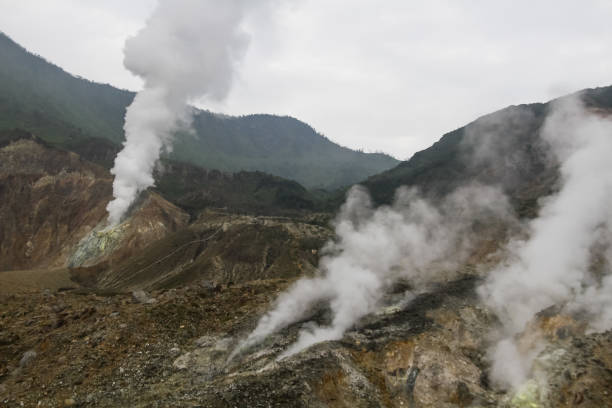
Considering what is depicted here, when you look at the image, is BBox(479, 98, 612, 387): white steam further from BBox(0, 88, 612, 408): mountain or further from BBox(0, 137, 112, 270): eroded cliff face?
BBox(0, 137, 112, 270): eroded cliff face

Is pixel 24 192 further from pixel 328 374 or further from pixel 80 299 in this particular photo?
pixel 328 374

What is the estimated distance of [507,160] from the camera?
48.0m

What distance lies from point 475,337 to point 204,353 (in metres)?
9.52

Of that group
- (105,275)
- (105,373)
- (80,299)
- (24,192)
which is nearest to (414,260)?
(105,373)

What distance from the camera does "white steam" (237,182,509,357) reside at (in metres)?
16.0

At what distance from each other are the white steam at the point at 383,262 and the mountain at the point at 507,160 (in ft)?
8.73

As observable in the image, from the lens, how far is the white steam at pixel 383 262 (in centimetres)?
1597

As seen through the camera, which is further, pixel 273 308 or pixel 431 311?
pixel 273 308

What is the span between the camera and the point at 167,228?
2267 inches

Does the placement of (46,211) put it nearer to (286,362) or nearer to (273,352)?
(273,352)

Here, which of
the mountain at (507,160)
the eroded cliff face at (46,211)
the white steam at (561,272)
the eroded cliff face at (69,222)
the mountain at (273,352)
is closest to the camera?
the mountain at (273,352)

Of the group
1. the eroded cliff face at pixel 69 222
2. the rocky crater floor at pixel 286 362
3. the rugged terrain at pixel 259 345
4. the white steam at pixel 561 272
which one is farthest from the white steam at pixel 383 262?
the eroded cliff face at pixel 69 222

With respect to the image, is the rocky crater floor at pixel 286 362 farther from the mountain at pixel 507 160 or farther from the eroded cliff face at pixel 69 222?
the eroded cliff face at pixel 69 222

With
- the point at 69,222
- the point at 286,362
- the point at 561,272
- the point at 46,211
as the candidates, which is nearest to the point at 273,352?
the point at 286,362
